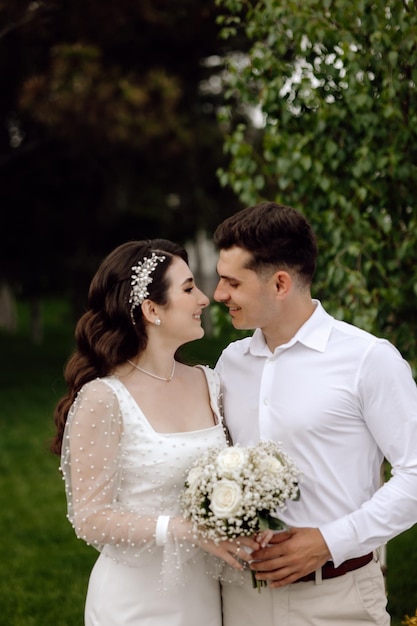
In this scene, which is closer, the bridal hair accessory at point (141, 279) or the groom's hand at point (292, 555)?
the groom's hand at point (292, 555)

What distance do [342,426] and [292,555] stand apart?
1.45 feet

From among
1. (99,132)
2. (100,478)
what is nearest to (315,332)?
(100,478)

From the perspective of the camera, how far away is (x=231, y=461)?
275 cm

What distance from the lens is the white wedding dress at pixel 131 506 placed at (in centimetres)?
300

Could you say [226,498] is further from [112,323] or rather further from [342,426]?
[112,323]

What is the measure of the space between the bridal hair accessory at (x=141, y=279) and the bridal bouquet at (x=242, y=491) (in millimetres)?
695

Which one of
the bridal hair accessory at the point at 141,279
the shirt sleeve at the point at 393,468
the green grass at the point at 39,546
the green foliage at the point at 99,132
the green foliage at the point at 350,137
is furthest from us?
the green foliage at the point at 99,132

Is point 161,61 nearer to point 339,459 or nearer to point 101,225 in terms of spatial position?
point 101,225

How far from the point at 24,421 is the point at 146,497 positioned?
9.59 m

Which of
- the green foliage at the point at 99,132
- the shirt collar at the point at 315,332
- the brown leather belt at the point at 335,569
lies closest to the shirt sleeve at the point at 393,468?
the brown leather belt at the point at 335,569

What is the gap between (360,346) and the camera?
9.61 feet

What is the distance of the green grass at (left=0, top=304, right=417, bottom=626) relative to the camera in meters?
5.78

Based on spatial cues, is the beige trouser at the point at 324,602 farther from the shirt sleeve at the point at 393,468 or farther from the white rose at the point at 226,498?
the white rose at the point at 226,498

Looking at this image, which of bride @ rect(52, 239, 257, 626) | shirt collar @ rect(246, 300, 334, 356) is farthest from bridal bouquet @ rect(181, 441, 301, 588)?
shirt collar @ rect(246, 300, 334, 356)
